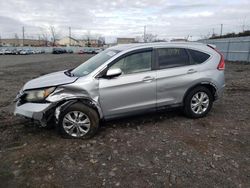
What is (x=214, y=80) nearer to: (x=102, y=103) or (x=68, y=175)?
(x=102, y=103)

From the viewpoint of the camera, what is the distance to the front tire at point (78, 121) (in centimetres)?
462

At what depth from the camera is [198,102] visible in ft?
18.7

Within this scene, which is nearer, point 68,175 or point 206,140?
point 68,175

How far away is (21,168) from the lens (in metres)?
3.78

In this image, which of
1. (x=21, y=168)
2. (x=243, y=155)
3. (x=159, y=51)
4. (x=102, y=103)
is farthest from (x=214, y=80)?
(x=21, y=168)

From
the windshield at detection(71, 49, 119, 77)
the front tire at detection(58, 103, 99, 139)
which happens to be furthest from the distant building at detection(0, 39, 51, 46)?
the front tire at detection(58, 103, 99, 139)

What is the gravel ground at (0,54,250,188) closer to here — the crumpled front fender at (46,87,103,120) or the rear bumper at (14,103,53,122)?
the rear bumper at (14,103,53,122)

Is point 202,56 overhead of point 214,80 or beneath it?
overhead

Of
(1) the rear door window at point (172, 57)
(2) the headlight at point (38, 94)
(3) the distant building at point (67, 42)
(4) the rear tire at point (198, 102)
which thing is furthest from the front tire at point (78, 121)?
(3) the distant building at point (67, 42)

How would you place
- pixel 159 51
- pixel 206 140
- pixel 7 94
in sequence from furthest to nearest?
pixel 7 94, pixel 159 51, pixel 206 140

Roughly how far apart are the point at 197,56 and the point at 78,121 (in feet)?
9.48

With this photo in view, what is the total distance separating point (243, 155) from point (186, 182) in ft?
4.12

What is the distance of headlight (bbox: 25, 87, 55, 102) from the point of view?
4613 millimetres

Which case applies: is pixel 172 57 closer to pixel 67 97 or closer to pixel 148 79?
pixel 148 79
